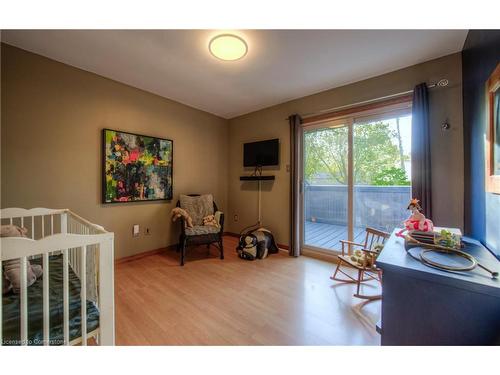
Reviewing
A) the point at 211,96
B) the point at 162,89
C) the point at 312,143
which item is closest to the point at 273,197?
the point at 312,143

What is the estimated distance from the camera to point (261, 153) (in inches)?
138

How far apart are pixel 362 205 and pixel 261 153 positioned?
1.78 meters

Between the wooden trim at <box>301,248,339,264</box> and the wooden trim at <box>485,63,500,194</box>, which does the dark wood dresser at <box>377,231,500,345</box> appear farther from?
the wooden trim at <box>301,248,339,264</box>

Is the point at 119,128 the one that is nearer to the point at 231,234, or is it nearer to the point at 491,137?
the point at 231,234

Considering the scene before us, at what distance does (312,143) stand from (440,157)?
60.1 inches

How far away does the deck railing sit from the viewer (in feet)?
7.97

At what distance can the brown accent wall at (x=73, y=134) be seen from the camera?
77.2 inches

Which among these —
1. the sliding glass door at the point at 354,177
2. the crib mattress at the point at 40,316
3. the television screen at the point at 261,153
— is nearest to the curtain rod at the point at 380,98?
the sliding glass door at the point at 354,177

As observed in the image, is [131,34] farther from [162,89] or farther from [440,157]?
[440,157]

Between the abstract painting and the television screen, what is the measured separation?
1339mm

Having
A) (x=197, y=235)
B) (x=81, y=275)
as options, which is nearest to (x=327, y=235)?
(x=197, y=235)

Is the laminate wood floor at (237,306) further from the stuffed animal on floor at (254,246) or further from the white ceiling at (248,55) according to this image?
the white ceiling at (248,55)

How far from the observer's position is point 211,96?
3.09 meters
